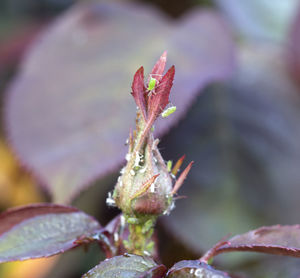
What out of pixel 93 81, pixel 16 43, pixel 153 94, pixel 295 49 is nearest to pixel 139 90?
pixel 153 94

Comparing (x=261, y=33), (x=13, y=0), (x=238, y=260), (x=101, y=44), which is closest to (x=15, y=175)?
(x=101, y=44)

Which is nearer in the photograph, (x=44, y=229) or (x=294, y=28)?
(x=44, y=229)

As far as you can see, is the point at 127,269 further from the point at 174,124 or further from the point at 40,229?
the point at 174,124

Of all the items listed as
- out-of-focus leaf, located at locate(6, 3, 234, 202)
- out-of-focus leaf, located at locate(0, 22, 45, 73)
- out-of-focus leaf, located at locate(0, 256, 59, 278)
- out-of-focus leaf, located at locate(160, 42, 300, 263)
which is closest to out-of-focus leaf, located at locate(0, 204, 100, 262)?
out-of-focus leaf, located at locate(6, 3, 234, 202)

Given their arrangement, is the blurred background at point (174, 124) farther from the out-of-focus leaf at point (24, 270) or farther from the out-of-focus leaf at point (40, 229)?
the out-of-focus leaf at point (40, 229)

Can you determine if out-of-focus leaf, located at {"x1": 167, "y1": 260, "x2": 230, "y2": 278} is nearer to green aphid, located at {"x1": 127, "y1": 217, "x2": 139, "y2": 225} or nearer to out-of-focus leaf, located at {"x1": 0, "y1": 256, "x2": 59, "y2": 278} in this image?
green aphid, located at {"x1": 127, "y1": 217, "x2": 139, "y2": 225}

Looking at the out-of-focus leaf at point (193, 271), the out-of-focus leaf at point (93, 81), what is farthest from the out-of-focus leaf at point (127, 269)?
the out-of-focus leaf at point (93, 81)

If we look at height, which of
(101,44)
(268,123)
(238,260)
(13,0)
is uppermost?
(13,0)

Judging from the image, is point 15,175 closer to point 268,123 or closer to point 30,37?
A: point 30,37
